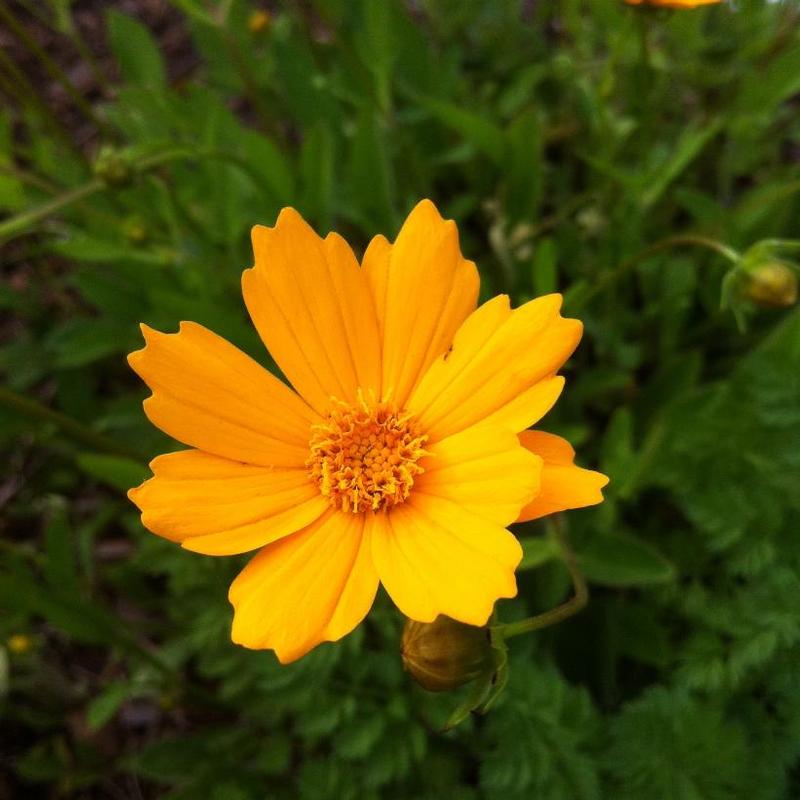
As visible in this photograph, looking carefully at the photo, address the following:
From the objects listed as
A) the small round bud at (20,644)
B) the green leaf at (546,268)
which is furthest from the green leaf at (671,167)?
the small round bud at (20,644)

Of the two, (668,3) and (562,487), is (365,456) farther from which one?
(668,3)

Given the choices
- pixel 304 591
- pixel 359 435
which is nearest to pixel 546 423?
pixel 359 435

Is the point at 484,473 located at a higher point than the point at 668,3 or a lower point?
lower

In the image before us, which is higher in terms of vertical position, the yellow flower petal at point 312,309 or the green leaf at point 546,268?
the yellow flower petal at point 312,309

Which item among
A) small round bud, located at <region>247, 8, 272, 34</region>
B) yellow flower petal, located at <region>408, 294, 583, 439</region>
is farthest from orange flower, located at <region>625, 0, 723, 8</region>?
small round bud, located at <region>247, 8, 272, 34</region>

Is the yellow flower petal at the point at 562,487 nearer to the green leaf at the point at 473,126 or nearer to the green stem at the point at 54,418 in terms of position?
the green stem at the point at 54,418

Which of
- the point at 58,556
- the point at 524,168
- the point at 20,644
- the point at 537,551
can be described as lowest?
the point at 20,644

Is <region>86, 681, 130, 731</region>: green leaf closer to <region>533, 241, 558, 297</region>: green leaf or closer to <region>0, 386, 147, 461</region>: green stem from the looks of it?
<region>0, 386, 147, 461</region>: green stem
